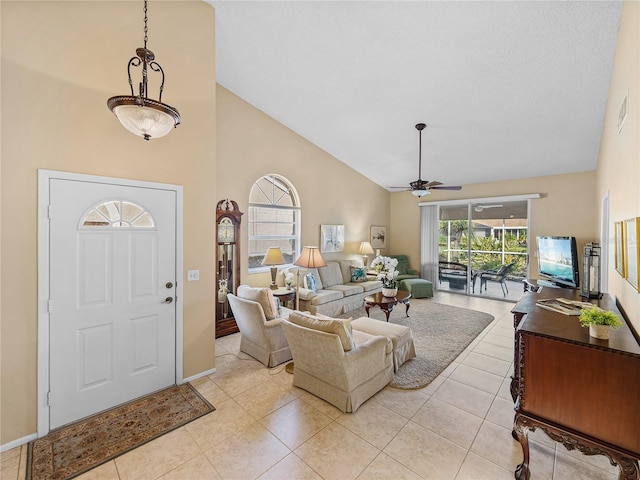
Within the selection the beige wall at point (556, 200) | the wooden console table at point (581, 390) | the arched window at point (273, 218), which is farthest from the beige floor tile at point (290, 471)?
the beige wall at point (556, 200)

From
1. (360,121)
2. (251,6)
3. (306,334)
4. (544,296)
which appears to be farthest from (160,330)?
(360,121)

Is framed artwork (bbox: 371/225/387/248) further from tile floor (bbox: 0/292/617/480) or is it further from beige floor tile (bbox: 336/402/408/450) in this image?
beige floor tile (bbox: 336/402/408/450)

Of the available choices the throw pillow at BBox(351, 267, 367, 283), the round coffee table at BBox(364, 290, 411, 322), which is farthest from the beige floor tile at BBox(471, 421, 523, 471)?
the throw pillow at BBox(351, 267, 367, 283)

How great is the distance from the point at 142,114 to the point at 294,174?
386cm

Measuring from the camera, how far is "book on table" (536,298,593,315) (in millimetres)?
2140

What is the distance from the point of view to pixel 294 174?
5598 millimetres

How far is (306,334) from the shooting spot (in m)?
2.56

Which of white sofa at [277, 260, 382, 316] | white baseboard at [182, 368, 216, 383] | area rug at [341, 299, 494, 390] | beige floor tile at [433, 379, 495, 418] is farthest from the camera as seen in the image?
white sofa at [277, 260, 382, 316]

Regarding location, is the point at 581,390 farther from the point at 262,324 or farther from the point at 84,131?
the point at 84,131

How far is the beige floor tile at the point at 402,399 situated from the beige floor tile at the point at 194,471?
1.50 metres

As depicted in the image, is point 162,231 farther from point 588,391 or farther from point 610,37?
point 610,37

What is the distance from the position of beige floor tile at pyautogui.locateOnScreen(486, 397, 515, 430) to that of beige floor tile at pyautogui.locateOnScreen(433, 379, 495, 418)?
1.6 inches

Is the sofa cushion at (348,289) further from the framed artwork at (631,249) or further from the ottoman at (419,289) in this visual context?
the framed artwork at (631,249)

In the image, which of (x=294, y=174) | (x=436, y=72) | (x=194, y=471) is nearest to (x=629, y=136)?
(x=436, y=72)
